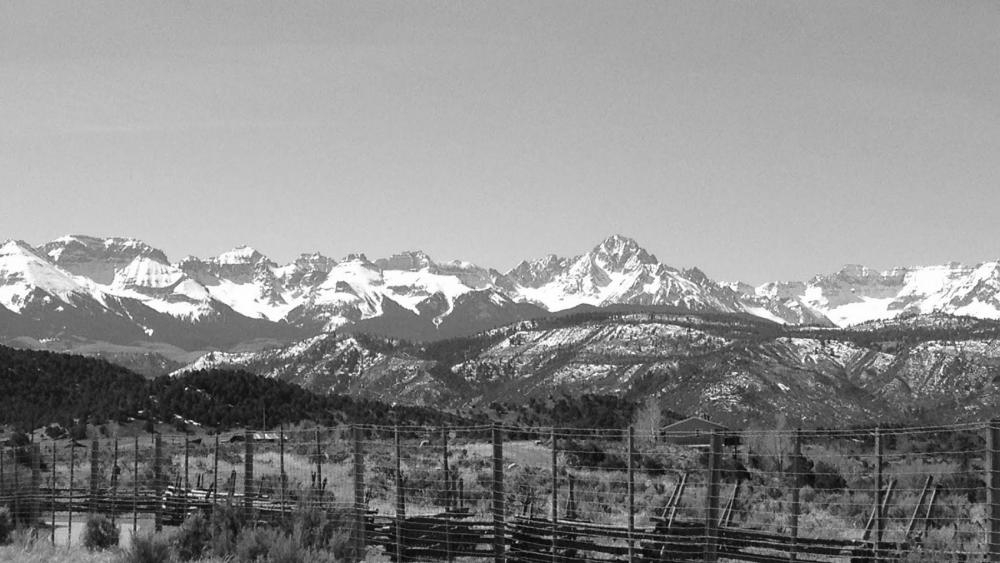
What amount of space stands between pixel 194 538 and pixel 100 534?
16.7ft

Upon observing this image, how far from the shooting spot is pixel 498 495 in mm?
22250

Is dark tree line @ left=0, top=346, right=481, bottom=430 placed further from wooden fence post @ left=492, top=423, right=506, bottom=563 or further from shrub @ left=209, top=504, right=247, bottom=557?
wooden fence post @ left=492, top=423, right=506, bottom=563

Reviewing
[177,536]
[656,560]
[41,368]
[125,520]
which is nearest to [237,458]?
[125,520]

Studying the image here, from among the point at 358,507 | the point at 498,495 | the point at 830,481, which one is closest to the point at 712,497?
the point at 498,495

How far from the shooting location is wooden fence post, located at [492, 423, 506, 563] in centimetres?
2169

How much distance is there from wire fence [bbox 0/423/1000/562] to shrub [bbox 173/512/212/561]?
98 cm

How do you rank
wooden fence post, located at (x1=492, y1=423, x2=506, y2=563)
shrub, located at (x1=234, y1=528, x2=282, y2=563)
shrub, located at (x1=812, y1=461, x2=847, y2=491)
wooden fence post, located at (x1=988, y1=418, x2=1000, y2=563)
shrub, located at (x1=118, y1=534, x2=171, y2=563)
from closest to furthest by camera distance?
1. wooden fence post, located at (x1=988, y1=418, x2=1000, y2=563)
2. shrub, located at (x1=118, y1=534, x2=171, y2=563)
3. shrub, located at (x1=234, y1=528, x2=282, y2=563)
4. wooden fence post, located at (x1=492, y1=423, x2=506, y2=563)
5. shrub, located at (x1=812, y1=461, x2=847, y2=491)

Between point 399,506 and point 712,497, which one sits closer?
point 712,497

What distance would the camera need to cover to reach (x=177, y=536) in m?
→ 23.8

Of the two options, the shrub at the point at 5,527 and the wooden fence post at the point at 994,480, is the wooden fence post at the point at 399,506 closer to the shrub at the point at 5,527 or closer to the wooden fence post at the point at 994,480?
the wooden fence post at the point at 994,480

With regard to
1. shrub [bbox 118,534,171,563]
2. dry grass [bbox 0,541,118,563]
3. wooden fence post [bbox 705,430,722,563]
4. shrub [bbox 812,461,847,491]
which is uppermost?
wooden fence post [bbox 705,430,722,563]

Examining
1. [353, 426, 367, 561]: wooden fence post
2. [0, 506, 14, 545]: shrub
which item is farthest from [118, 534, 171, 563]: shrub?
[0, 506, 14, 545]: shrub

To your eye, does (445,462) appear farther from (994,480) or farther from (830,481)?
(830,481)

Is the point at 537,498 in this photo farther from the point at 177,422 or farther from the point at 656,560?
the point at 177,422
